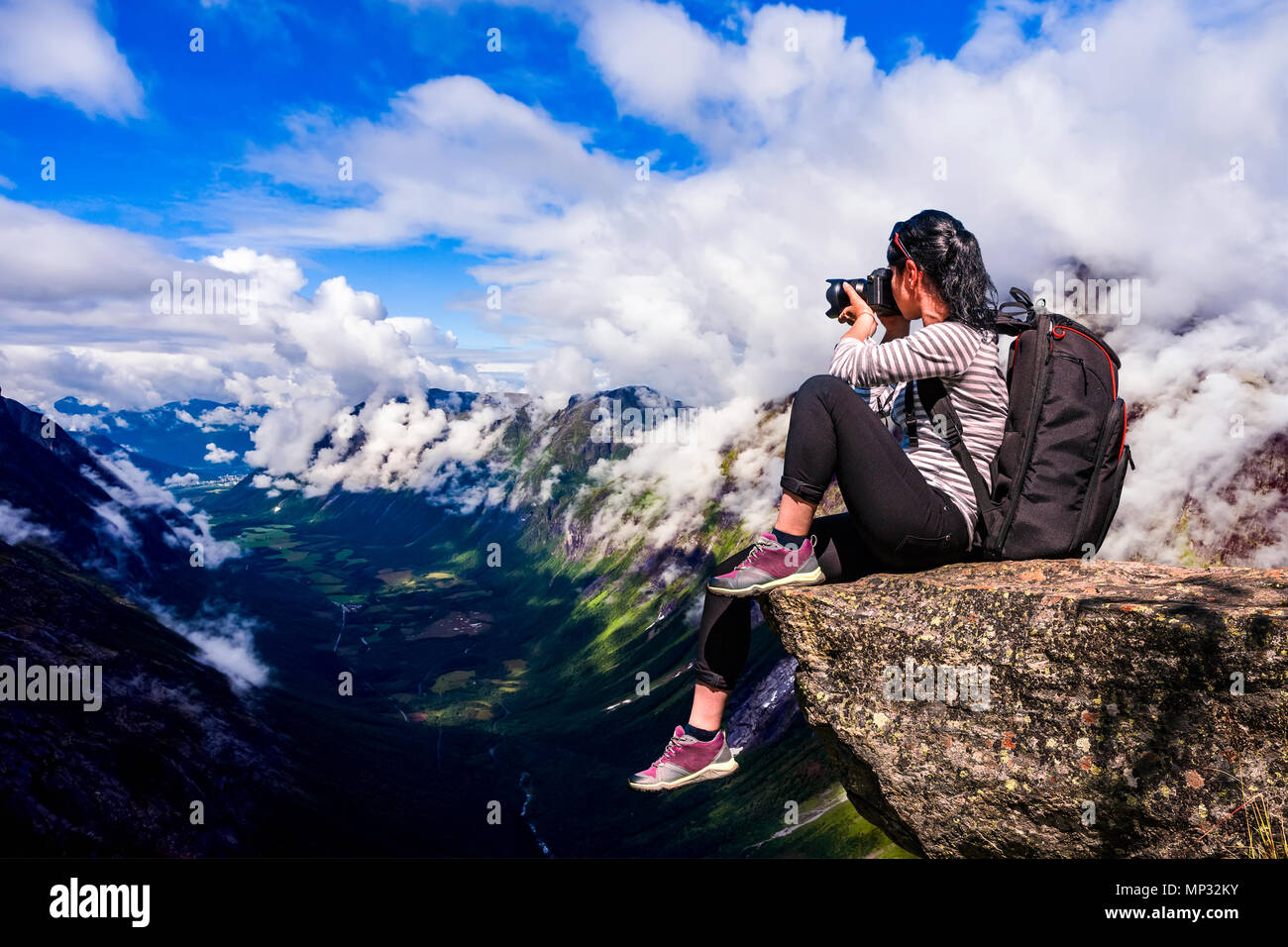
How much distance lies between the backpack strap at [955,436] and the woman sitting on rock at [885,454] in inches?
2.8

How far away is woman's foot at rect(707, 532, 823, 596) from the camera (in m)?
7.52

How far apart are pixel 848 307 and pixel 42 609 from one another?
179733 mm

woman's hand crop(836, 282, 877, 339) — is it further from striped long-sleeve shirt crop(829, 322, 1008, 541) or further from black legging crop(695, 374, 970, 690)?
black legging crop(695, 374, 970, 690)

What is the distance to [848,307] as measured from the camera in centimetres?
810

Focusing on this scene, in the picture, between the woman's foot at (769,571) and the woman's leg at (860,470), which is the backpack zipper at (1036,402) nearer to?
the woman's leg at (860,470)

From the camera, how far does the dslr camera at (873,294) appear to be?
7.88 meters

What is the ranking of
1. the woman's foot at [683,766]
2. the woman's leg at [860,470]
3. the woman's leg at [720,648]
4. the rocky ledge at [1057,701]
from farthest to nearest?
1. the woman's leg at [720,648]
2. the woman's foot at [683,766]
3. the woman's leg at [860,470]
4. the rocky ledge at [1057,701]

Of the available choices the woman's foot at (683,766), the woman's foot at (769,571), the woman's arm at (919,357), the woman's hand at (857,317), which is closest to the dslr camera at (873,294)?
the woman's hand at (857,317)

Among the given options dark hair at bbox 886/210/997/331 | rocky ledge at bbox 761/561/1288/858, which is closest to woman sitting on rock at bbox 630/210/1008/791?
dark hair at bbox 886/210/997/331

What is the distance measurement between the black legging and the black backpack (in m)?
0.61

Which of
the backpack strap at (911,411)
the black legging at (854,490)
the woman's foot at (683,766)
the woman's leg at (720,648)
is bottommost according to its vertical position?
the woman's foot at (683,766)

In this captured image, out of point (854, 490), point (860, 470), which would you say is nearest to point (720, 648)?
point (854, 490)

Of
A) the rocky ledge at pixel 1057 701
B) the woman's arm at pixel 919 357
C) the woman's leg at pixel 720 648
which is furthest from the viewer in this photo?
the woman's leg at pixel 720 648
